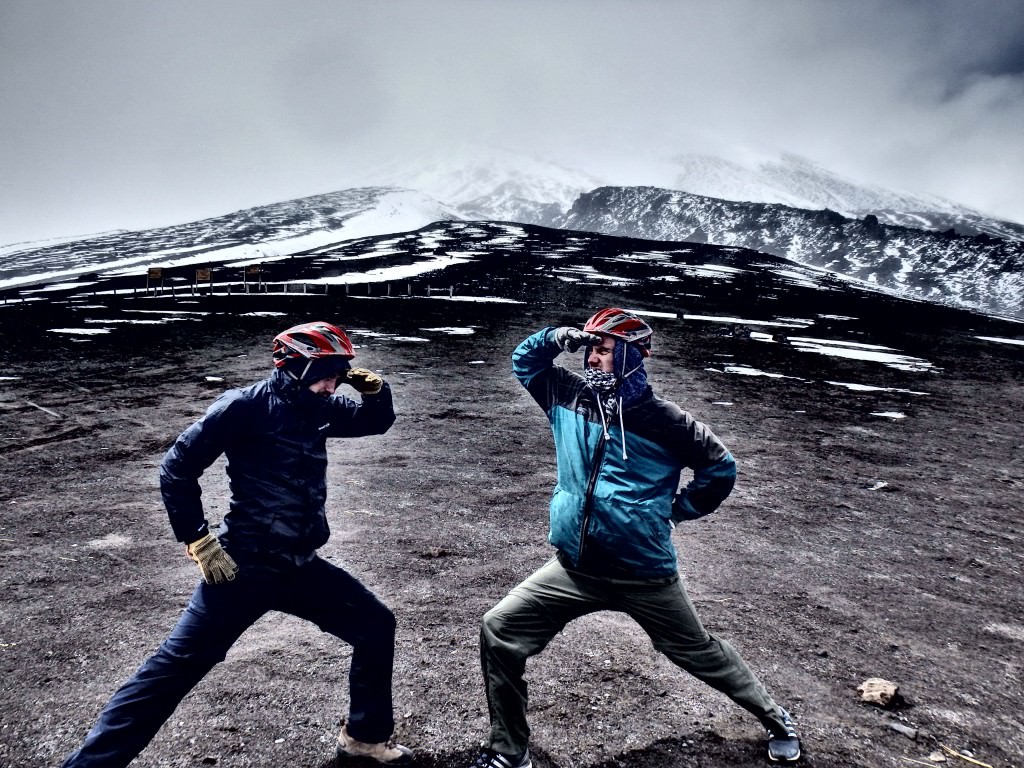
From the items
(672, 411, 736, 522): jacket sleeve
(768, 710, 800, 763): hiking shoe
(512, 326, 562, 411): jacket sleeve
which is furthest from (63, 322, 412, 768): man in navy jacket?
(768, 710, 800, 763): hiking shoe

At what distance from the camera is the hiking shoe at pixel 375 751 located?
3363 millimetres

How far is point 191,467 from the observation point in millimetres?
2936

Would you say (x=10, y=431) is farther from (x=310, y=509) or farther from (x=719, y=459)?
(x=719, y=459)

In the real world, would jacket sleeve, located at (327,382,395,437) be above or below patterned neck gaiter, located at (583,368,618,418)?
below

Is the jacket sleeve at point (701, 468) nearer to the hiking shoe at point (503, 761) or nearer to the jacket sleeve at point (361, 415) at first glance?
A: the hiking shoe at point (503, 761)

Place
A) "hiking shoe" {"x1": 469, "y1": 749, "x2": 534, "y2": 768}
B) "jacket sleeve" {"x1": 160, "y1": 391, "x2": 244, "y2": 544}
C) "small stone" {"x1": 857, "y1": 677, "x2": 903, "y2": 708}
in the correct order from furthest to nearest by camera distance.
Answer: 1. "small stone" {"x1": 857, "y1": 677, "x2": 903, "y2": 708}
2. "hiking shoe" {"x1": 469, "y1": 749, "x2": 534, "y2": 768}
3. "jacket sleeve" {"x1": 160, "y1": 391, "x2": 244, "y2": 544}

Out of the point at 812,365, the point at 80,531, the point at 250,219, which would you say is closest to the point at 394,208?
the point at 250,219

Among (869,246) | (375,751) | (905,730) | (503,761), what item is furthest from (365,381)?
(869,246)

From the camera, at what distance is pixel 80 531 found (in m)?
6.64

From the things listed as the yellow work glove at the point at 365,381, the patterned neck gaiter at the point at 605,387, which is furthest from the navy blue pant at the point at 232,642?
the patterned neck gaiter at the point at 605,387

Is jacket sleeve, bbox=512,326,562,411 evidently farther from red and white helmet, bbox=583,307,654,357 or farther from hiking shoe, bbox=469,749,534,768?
hiking shoe, bbox=469,749,534,768

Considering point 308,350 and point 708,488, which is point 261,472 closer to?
point 308,350

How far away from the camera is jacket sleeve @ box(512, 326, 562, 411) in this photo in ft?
11.8

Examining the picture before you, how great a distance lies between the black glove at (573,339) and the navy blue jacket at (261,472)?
4.20 feet
